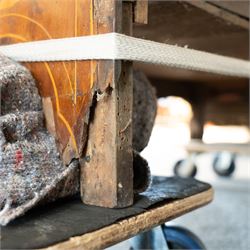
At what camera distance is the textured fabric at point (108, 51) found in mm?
601

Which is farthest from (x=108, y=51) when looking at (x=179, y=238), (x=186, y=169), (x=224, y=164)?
(x=224, y=164)

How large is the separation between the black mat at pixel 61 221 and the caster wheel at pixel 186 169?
4.00 feet

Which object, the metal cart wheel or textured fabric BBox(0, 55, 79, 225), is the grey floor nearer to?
the metal cart wheel

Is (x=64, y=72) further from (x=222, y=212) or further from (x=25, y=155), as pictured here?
(x=222, y=212)

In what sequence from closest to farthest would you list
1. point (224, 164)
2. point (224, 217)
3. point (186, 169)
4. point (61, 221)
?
point (61, 221) → point (224, 217) → point (186, 169) → point (224, 164)

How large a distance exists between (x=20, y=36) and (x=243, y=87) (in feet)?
5.70

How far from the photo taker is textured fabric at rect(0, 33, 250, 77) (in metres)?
0.60

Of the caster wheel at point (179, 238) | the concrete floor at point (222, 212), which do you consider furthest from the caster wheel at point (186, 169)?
the caster wheel at point (179, 238)

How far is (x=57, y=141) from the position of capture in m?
0.67

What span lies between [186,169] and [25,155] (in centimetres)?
144

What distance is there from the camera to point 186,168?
1.98 metres

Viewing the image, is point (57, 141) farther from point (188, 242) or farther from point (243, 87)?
point (243, 87)

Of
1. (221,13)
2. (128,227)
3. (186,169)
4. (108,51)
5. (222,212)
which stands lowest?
(222,212)

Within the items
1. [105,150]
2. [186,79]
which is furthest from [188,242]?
[186,79]
